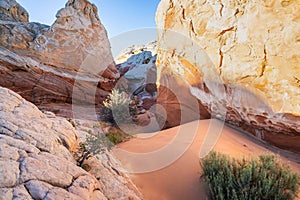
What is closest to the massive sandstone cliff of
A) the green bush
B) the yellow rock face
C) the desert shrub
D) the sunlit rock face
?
the desert shrub

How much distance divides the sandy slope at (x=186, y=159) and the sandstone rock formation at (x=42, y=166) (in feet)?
1.17

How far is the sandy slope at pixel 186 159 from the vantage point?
2.84 metres

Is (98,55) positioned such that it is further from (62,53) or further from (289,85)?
(289,85)

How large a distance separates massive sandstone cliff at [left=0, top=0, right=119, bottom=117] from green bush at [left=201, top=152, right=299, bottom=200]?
24.9ft

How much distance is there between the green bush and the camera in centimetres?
233

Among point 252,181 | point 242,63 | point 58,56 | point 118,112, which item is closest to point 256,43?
point 242,63

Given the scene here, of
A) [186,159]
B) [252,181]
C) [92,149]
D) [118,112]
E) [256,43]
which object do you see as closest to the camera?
[252,181]

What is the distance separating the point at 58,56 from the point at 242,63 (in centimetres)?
797

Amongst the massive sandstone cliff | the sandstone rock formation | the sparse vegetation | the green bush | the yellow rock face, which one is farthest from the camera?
the massive sandstone cliff

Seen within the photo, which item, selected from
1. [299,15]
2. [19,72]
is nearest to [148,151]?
[299,15]

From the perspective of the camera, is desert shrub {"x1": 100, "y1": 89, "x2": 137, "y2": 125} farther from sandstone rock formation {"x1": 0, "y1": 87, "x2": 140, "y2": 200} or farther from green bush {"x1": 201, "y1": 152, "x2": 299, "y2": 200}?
green bush {"x1": 201, "y1": 152, "x2": 299, "y2": 200}

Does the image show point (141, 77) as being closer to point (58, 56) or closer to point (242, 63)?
point (58, 56)

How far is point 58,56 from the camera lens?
344 inches

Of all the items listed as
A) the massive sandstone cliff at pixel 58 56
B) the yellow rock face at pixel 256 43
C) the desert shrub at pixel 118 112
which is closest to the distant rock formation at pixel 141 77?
the massive sandstone cliff at pixel 58 56
